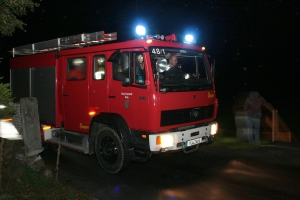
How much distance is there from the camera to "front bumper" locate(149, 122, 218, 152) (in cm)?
592

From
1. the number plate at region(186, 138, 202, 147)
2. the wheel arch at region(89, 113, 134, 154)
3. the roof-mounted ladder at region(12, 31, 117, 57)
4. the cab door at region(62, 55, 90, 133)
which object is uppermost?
the roof-mounted ladder at region(12, 31, 117, 57)

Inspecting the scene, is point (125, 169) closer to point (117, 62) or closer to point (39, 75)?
point (117, 62)

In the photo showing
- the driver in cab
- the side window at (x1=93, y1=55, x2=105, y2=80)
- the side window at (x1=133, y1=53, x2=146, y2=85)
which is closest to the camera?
the side window at (x1=133, y1=53, x2=146, y2=85)

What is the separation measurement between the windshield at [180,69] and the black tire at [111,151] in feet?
4.94

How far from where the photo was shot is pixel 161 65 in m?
6.11

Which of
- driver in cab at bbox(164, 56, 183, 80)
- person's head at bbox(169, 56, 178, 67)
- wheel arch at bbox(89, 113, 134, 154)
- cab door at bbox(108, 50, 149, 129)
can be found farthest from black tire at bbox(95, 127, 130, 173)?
person's head at bbox(169, 56, 178, 67)

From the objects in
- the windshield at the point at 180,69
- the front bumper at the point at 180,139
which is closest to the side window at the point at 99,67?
the windshield at the point at 180,69

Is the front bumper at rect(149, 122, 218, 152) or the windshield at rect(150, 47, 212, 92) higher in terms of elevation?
the windshield at rect(150, 47, 212, 92)

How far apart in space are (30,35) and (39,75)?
59.6ft

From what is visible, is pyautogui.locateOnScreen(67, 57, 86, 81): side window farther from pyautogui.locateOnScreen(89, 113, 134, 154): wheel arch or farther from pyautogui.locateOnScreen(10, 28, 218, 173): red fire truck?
pyautogui.locateOnScreen(89, 113, 134, 154): wheel arch

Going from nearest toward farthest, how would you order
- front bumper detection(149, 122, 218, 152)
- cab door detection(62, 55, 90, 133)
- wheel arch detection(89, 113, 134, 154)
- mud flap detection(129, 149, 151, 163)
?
front bumper detection(149, 122, 218, 152) < mud flap detection(129, 149, 151, 163) < wheel arch detection(89, 113, 134, 154) < cab door detection(62, 55, 90, 133)

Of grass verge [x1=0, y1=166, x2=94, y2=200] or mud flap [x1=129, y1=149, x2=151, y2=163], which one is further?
mud flap [x1=129, y1=149, x2=151, y2=163]

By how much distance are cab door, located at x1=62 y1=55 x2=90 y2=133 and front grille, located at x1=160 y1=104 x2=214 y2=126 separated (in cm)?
207

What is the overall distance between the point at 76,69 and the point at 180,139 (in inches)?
121
